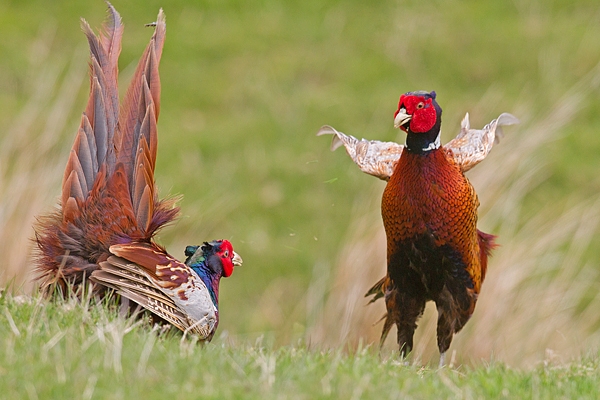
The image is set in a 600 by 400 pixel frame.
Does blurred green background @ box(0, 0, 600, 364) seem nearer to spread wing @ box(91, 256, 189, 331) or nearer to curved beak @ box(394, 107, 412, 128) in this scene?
curved beak @ box(394, 107, 412, 128)

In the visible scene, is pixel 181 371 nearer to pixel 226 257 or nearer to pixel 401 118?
pixel 226 257

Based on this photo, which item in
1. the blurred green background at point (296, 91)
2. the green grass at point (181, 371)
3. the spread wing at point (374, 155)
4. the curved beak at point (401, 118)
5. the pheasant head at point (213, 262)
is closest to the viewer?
the green grass at point (181, 371)

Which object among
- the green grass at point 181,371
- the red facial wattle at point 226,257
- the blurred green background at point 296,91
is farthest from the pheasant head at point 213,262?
the blurred green background at point 296,91

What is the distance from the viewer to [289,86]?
13602 millimetres

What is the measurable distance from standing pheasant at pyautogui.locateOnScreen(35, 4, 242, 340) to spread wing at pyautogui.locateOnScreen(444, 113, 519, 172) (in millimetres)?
1975

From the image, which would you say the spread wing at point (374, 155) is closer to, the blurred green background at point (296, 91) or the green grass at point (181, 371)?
the green grass at point (181, 371)

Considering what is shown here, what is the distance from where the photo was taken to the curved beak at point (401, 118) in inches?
231

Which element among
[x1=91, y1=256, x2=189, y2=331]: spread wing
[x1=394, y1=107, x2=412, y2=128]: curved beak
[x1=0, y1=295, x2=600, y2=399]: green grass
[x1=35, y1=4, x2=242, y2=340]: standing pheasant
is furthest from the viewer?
[x1=394, y1=107, x2=412, y2=128]: curved beak

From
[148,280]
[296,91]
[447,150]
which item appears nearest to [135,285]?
[148,280]

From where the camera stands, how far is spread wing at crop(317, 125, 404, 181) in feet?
22.2

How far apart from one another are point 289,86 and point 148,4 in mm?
2649

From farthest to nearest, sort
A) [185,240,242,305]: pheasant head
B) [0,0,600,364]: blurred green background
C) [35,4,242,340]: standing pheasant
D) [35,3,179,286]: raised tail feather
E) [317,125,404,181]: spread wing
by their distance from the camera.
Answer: [0,0,600,364]: blurred green background
[317,125,404,181]: spread wing
[185,240,242,305]: pheasant head
[35,3,179,286]: raised tail feather
[35,4,242,340]: standing pheasant

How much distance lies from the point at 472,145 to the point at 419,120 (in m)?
0.91

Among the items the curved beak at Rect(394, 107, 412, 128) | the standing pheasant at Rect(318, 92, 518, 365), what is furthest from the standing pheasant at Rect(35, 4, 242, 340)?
the curved beak at Rect(394, 107, 412, 128)
